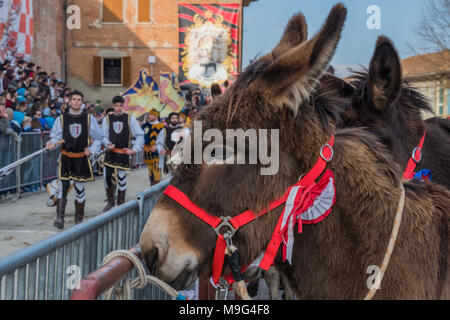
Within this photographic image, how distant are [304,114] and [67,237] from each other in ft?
4.29

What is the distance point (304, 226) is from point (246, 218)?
0.26 metres

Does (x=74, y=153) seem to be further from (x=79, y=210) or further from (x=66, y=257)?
(x=66, y=257)

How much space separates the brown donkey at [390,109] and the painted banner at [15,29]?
56.5 feet

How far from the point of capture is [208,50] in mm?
29031

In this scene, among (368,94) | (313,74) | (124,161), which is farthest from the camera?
(124,161)

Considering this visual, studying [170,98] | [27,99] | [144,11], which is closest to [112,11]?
[144,11]

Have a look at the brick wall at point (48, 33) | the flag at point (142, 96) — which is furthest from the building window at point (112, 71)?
the flag at point (142, 96)

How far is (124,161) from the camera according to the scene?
10586 millimetres

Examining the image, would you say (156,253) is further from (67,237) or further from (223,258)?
(67,237)

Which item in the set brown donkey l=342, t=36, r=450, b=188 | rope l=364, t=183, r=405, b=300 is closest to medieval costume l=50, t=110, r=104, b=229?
brown donkey l=342, t=36, r=450, b=188

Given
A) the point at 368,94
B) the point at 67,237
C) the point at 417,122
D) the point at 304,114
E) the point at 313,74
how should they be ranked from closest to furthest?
the point at 313,74 < the point at 304,114 < the point at 67,237 < the point at 368,94 < the point at 417,122

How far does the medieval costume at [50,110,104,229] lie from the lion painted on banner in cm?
2023

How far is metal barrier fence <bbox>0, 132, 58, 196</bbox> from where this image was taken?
10656 mm
